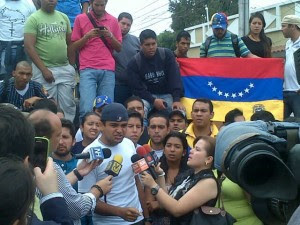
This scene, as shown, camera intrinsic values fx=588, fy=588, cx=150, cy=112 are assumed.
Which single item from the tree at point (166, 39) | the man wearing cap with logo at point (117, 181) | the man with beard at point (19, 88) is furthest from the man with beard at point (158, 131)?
the tree at point (166, 39)

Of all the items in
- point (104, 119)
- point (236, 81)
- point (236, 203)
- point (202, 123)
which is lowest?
point (236, 203)

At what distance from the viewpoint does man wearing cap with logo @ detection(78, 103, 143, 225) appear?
16.0 feet

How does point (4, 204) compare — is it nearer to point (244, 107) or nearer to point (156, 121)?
point (156, 121)

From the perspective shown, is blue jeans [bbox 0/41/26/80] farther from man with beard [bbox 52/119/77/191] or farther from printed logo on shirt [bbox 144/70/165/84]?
man with beard [bbox 52/119/77/191]

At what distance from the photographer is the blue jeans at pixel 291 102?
809 centimetres

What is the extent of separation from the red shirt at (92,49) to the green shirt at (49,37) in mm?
207

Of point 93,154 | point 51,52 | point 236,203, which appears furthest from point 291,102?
point 93,154

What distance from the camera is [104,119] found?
17.0 feet

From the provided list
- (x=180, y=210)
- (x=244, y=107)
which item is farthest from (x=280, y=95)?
(x=180, y=210)

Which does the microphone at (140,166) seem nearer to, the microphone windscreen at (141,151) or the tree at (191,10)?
the microphone windscreen at (141,151)

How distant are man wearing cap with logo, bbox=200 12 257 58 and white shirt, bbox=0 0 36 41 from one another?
8.47 ft

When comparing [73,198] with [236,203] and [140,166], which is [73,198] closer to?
[140,166]

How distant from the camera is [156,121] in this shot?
6.54 metres

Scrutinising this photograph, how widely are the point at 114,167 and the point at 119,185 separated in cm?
49
